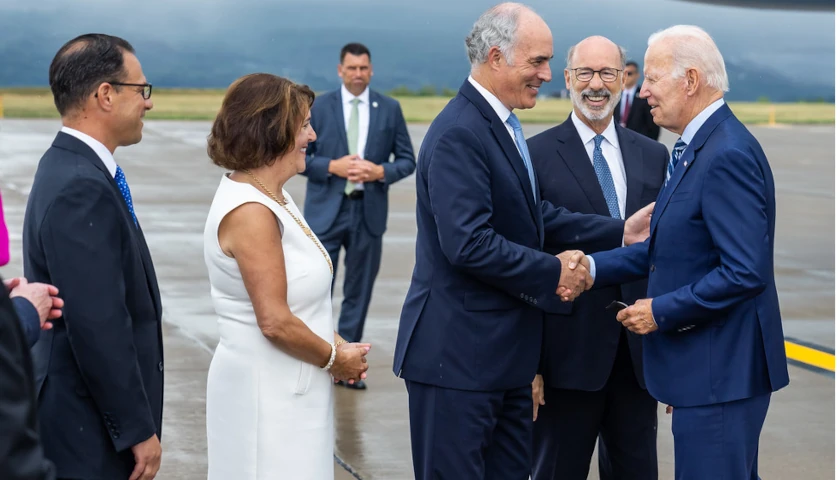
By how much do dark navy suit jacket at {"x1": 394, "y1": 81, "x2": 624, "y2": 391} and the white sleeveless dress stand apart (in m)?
0.47

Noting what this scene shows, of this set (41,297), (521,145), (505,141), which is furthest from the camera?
(521,145)

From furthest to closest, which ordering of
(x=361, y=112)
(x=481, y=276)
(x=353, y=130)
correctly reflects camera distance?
(x=361, y=112), (x=353, y=130), (x=481, y=276)

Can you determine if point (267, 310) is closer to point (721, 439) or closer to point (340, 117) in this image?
point (721, 439)

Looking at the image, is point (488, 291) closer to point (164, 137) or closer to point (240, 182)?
point (240, 182)

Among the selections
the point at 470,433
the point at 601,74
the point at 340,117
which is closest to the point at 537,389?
the point at 470,433

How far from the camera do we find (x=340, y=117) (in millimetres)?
7191

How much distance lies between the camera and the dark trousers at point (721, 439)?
3.34 metres

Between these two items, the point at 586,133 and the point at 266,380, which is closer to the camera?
the point at 266,380

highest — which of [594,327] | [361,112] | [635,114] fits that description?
[361,112]

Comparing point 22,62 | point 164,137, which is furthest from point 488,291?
point 22,62

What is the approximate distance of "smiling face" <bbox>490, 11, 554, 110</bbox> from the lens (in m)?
3.58

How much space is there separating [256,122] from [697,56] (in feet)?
4.65

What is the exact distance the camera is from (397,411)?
20.4 ft

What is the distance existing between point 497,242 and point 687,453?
90 cm
